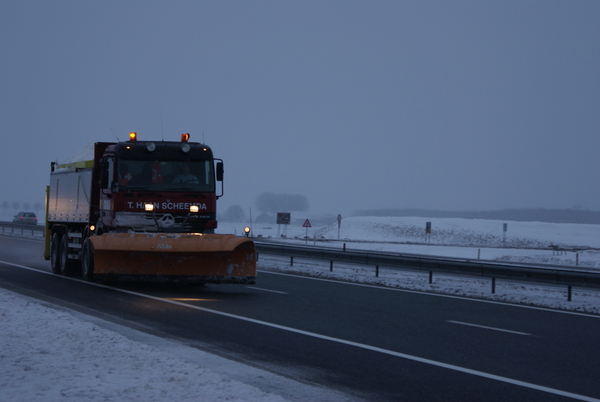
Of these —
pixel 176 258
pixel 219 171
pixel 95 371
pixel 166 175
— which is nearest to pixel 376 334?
pixel 95 371

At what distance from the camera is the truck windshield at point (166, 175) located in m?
14.7

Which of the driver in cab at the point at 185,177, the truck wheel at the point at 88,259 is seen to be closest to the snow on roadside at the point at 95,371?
the driver in cab at the point at 185,177

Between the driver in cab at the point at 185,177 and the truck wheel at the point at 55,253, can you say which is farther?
Result: the truck wheel at the point at 55,253

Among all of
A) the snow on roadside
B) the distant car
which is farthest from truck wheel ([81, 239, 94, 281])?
the distant car

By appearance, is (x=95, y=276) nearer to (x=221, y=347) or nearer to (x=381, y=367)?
(x=221, y=347)

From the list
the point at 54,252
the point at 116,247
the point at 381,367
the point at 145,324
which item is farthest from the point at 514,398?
the point at 54,252

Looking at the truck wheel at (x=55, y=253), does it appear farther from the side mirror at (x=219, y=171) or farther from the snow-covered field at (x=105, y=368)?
the side mirror at (x=219, y=171)

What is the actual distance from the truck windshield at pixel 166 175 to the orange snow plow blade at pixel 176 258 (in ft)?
4.23

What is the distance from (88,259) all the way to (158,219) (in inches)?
95.2

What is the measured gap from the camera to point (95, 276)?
14453 mm

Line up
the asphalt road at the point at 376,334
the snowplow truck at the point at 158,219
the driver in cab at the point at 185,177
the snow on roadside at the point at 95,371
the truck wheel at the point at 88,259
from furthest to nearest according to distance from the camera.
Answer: the truck wheel at the point at 88,259 < the driver in cab at the point at 185,177 < the snowplow truck at the point at 158,219 < the asphalt road at the point at 376,334 < the snow on roadside at the point at 95,371

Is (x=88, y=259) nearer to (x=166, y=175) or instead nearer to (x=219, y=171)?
(x=166, y=175)

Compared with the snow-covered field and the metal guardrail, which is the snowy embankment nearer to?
the metal guardrail

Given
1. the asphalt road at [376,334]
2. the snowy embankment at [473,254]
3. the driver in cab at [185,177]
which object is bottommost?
the asphalt road at [376,334]
